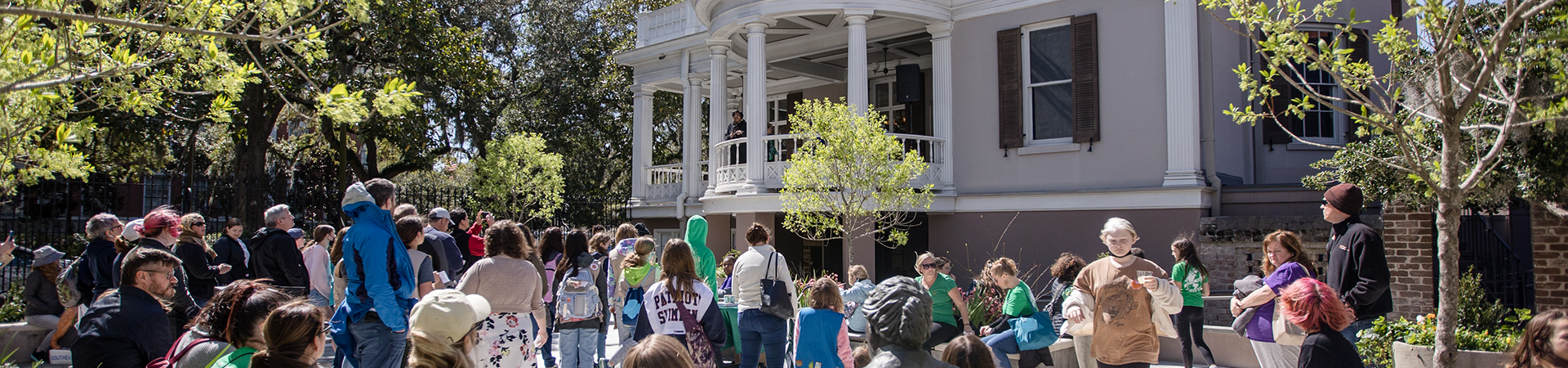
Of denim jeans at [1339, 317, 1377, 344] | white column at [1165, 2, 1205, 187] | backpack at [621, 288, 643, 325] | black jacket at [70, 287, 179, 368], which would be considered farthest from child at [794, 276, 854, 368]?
white column at [1165, 2, 1205, 187]

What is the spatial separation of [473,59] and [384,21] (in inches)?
74.0

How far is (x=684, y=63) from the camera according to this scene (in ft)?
58.4

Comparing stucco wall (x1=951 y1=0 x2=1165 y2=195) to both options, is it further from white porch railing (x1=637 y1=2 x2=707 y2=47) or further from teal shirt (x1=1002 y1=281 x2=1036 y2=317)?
teal shirt (x1=1002 y1=281 x2=1036 y2=317)

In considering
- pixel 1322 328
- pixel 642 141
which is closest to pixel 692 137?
pixel 642 141

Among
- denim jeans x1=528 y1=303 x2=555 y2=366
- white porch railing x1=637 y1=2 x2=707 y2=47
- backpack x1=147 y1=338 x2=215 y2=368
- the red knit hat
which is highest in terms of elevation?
white porch railing x1=637 y1=2 x2=707 y2=47

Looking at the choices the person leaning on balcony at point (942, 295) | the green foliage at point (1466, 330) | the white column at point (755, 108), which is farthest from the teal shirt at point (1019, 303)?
the white column at point (755, 108)

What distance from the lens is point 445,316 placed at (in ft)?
12.0

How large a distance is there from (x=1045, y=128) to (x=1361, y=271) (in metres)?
8.19

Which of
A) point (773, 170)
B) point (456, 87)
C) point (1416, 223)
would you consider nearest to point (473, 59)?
point (456, 87)

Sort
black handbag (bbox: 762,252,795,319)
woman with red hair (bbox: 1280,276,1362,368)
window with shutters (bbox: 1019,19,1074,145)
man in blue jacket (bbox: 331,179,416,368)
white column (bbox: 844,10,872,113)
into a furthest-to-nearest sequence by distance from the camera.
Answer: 1. white column (bbox: 844,10,872,113)
2. window with shutters (bbox: 1019,19,1074,145)
3. black handbag (bbox: 762,252,795,319)
4. man in blue jacket (bbox: 331,179,416,368)
5. woman with red hair (bbox: 1280,276,1362,368)

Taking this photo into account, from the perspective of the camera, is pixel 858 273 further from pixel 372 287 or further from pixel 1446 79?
pixel 1446 79

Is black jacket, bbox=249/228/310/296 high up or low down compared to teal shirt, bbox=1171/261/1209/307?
up

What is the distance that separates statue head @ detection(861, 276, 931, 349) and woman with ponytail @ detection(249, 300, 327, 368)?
216cm

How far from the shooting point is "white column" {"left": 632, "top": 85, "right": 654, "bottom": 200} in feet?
60.3
